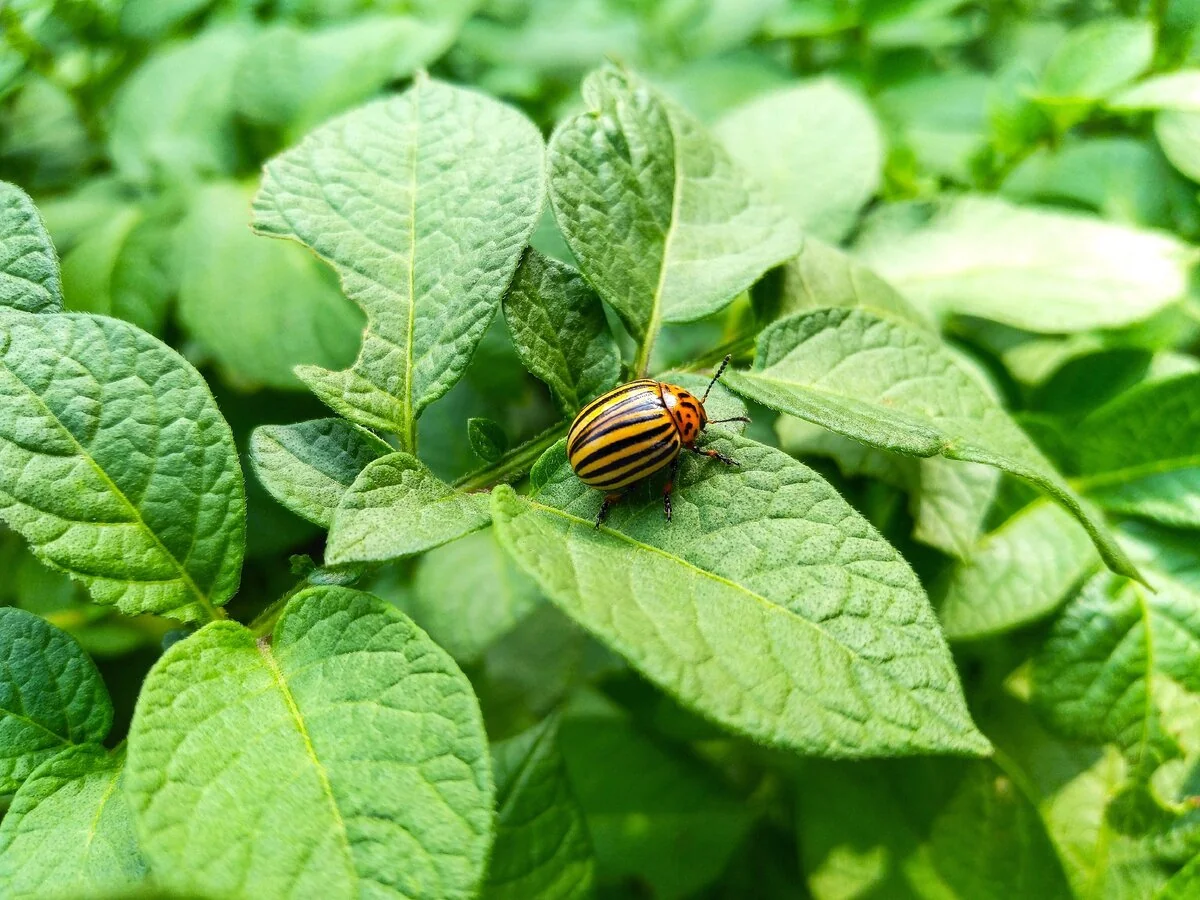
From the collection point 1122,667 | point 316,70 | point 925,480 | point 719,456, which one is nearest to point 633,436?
point 719,456

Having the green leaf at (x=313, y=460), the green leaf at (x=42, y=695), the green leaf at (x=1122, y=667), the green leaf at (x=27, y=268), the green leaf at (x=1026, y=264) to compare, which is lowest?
the green leaf at (x=1122, y=667)

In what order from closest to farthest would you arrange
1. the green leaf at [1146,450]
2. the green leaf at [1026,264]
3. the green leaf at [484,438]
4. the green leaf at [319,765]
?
the green leaf at [319,765] < the green leaf at [484,438] < the green leaf at [1146,450] < the green leaf at [1026,264]

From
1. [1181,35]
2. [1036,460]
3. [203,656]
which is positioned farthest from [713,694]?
[1181,35]

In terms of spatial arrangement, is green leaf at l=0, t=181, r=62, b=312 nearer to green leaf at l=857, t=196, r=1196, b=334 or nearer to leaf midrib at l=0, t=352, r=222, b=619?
leaf midrib at l=0, t=352, r=222, b=619

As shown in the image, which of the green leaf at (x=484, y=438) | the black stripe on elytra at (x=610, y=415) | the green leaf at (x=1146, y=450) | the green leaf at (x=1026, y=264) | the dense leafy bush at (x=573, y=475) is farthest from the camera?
the green leaf at (x=1026, y=264)

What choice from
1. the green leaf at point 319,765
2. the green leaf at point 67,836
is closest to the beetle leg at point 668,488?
the green leaf at point 319,765

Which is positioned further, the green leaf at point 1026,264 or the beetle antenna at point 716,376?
the green leaf at point 1026,264

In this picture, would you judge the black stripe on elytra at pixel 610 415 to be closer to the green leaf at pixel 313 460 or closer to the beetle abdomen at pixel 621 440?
the beetle abdomen at pixel 621 440

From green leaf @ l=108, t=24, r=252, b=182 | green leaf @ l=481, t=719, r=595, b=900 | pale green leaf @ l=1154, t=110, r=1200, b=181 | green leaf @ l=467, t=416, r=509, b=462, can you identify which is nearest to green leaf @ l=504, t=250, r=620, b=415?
green leaf @ l=467, t=416, r=509, b=462
